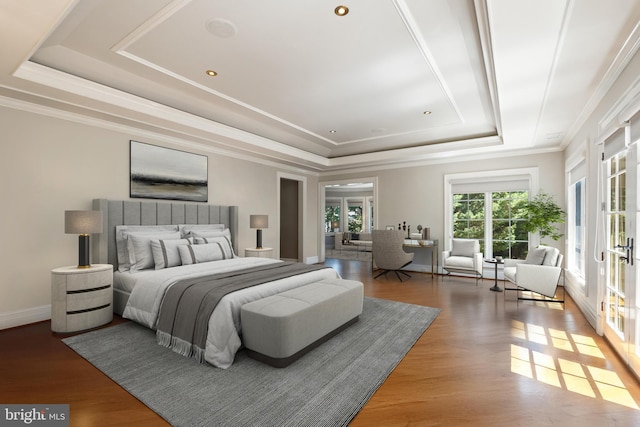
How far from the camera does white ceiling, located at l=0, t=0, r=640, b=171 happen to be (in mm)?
2143

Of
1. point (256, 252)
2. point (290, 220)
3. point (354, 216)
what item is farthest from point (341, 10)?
point (354, 216)

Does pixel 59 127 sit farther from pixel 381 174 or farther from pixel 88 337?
pixel 381 174

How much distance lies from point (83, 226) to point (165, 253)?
910 mm

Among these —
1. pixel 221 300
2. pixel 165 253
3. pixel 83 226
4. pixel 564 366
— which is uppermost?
pixel 83 226

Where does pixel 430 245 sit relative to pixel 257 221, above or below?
below

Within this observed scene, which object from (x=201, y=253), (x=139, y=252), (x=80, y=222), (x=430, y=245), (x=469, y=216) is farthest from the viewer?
(x=469, y=216)

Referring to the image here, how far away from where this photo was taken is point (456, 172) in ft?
20.5

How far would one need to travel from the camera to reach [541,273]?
4.16 m

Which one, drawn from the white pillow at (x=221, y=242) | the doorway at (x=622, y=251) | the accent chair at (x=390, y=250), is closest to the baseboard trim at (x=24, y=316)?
the white pillow at (x=221, y=242)

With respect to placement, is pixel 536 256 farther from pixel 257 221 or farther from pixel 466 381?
pixel 257 221

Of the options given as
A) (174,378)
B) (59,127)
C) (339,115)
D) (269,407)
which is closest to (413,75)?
(339,115)

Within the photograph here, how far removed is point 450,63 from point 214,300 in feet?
10.3

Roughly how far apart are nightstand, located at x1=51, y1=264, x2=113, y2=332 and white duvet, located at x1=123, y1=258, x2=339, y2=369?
11.5 inches

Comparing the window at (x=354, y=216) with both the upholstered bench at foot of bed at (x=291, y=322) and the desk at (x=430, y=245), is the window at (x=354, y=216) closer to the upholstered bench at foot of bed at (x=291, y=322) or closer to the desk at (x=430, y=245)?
the desk at (x=430, y=245)
